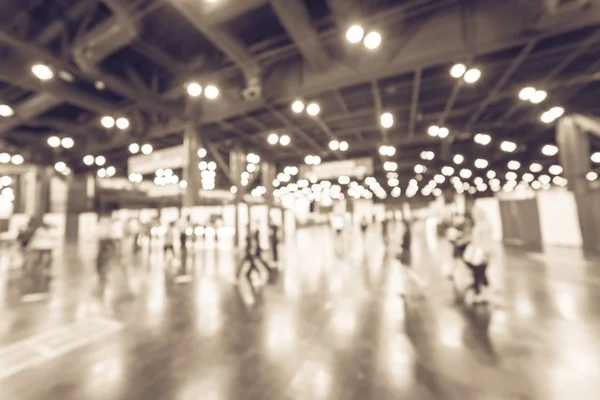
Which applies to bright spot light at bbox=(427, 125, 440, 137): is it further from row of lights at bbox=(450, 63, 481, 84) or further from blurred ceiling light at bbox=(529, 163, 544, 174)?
blurred ceiling light at bbox=(529, 163, 544, 174)

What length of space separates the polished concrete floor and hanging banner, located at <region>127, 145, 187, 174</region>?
5630 mm

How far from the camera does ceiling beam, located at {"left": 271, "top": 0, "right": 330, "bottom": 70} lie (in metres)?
5.06

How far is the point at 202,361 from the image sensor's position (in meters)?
2.75

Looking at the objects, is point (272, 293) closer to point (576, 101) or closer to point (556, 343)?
point (556, 343)

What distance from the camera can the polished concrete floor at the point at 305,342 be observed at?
2.31 meters

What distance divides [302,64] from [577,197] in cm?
1170

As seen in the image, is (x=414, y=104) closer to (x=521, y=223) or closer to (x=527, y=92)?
(x=527, y=92)

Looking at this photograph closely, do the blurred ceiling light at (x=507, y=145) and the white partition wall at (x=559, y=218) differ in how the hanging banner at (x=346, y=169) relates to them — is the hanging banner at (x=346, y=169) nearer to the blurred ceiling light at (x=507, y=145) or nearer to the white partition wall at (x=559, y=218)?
the white partition wall at (x=559, y=218)

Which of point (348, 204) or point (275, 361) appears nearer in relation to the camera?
point (275, 361)

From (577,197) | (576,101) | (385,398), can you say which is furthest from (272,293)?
(576,101)

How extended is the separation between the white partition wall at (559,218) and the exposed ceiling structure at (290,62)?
3443 millimetres

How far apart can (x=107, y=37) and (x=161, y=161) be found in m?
5.62

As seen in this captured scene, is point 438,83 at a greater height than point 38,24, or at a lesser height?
lesser

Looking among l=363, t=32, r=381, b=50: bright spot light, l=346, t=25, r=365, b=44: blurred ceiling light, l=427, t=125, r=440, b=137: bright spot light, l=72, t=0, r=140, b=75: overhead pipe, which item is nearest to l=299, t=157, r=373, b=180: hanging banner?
l=427, t=125, r=440, b=137: bright spot light
